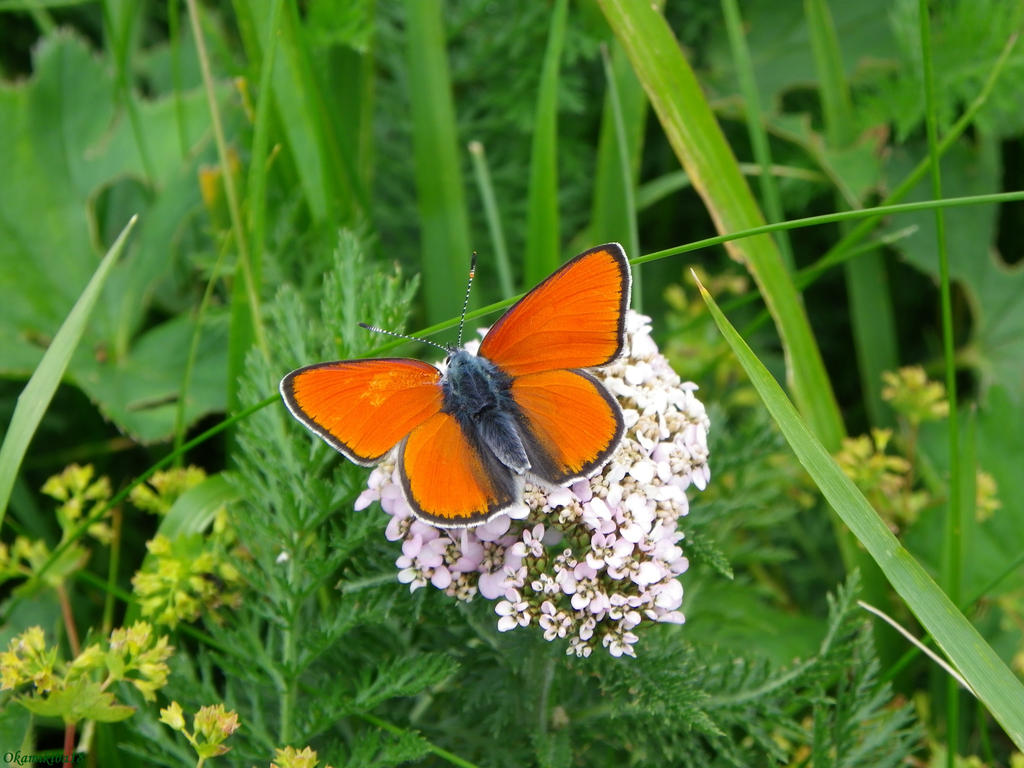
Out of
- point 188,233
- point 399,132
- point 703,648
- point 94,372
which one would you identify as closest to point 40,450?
point 94,372

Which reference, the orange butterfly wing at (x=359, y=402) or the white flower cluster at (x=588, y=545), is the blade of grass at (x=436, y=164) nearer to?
the orange butterfly wing at (x=359, y=402)

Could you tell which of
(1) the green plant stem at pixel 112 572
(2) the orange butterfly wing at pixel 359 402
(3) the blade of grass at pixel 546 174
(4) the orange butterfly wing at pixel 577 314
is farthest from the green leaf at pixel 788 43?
(1) the green plant stem at pixel 112 572

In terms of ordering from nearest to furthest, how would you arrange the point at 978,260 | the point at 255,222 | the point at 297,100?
the point at 255,222 → the point at 297,100 → the point at 978,260

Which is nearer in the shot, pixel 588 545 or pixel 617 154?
pixel 588 545

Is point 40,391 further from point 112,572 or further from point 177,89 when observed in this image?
point 177,89

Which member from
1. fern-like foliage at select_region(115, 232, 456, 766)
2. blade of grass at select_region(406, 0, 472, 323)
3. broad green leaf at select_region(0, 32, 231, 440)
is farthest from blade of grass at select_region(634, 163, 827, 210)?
broad green leaf at select_region(0, 32, 231, 440)

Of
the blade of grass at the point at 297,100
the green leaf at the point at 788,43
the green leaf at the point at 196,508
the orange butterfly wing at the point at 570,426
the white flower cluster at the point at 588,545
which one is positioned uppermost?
the blade of grass at the point at 297,100

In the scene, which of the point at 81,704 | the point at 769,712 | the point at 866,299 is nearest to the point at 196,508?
the point at 81,704
